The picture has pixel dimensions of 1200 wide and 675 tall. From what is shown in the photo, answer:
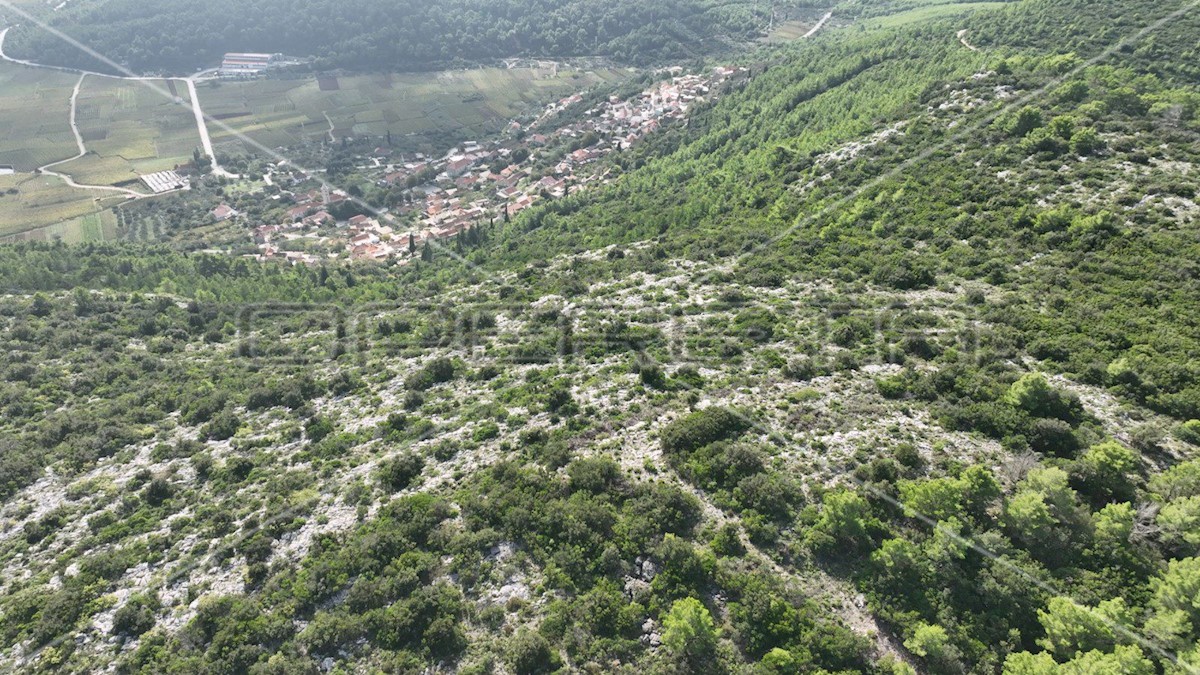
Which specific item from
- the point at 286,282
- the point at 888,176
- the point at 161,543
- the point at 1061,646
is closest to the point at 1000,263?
the point at 888,176

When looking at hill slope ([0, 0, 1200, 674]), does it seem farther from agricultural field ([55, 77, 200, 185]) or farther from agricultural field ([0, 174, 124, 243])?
agricultural field ([55, 77, 200, 185])

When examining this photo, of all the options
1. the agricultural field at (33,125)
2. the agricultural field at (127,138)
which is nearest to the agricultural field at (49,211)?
the agricultural field at (127,138)

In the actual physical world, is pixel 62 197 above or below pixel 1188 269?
below

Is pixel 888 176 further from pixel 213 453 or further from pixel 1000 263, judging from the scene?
pixel 213 453

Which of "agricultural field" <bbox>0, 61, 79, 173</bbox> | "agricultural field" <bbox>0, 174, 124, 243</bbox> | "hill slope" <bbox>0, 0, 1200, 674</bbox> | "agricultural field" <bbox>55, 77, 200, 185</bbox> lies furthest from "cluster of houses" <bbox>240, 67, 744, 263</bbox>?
"agricultural field" <bbox>0, 61, 79, 173</bbox>

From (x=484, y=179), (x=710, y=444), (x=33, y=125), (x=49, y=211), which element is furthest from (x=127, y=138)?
(x=710, y=444)
